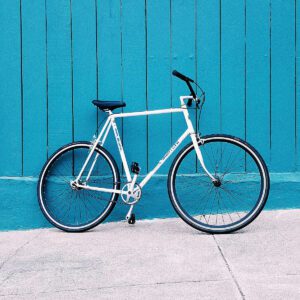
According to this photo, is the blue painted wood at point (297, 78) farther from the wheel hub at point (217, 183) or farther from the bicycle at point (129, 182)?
the wheel hub at point (217, 183)

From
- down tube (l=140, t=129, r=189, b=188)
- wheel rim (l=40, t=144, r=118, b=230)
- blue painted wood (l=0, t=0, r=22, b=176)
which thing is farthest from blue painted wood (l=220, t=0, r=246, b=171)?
blue painted wood (l=0, t=0, r=22, b=176)

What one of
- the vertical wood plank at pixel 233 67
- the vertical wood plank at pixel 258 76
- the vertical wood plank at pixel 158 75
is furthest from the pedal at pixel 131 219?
the vertical wood plank at pixel 258 76

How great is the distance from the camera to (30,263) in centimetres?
443

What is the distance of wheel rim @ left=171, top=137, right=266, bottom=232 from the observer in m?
5.56

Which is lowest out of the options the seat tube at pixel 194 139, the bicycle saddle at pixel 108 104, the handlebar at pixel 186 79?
the seat tube at pixel 194 139

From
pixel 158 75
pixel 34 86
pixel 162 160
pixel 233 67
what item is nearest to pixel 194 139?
pixel 162 160

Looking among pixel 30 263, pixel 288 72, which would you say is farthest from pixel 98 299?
pixel 288 72

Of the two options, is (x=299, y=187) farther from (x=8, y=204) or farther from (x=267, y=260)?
(x=8, y=204)

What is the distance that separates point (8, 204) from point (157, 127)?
1.41 m

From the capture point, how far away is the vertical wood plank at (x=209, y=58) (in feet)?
18.2

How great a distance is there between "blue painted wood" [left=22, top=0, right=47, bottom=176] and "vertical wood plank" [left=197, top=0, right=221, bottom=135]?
4.32 feet

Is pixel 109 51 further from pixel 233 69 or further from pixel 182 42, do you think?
pixel 233 69

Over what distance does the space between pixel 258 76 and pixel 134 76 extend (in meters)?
1.06

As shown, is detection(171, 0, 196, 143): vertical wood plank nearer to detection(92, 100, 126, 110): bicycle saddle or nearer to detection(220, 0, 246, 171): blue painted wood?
detection(220, 0, 246, 171): blue painted wood
